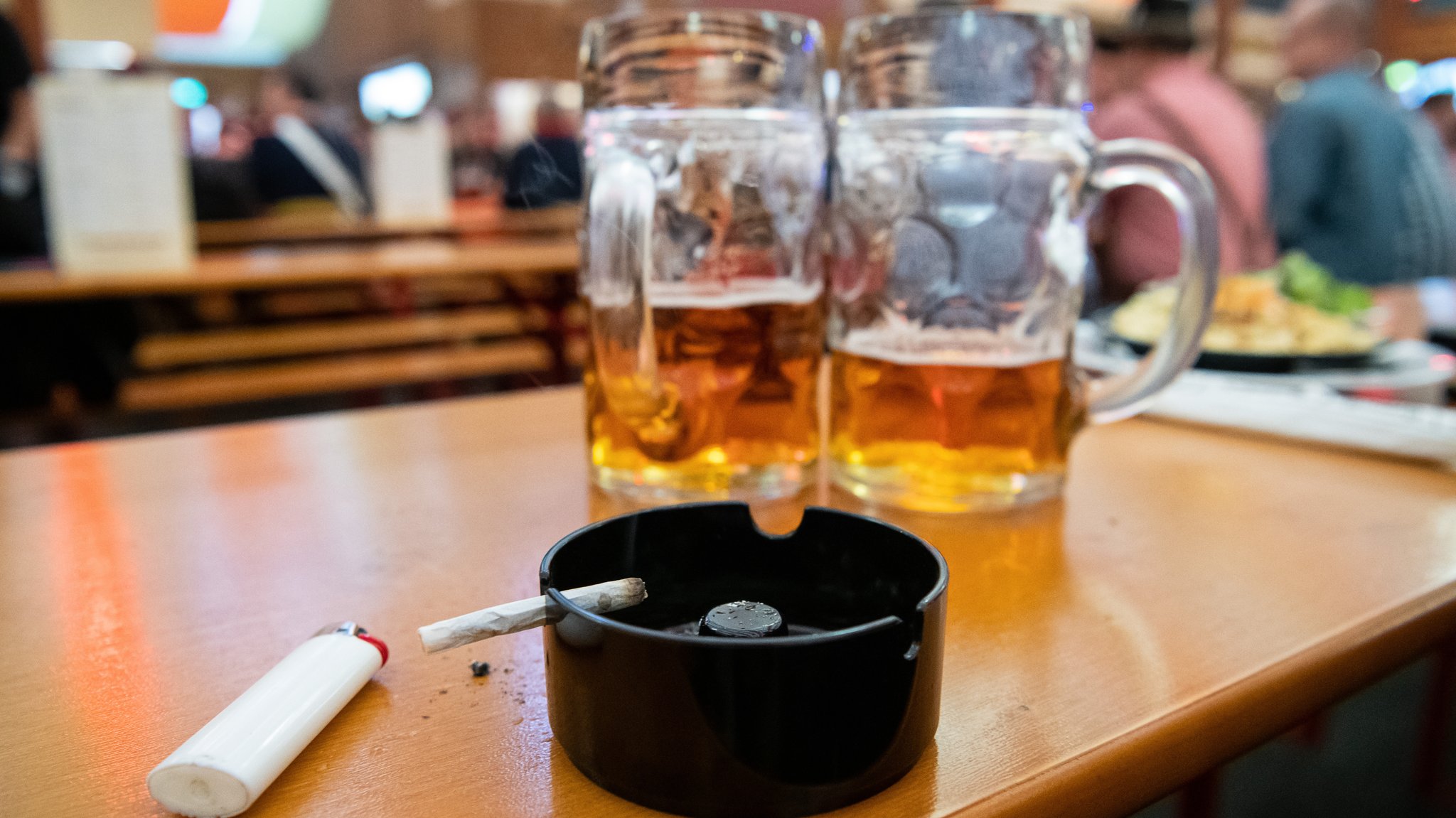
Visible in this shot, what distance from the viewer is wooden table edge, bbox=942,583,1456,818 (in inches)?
13.7

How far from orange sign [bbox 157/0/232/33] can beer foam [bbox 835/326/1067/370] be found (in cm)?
1064

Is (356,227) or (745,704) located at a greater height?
(356,227)

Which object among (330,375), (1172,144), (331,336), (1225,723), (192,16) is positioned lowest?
(330,375)

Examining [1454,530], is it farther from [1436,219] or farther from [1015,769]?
[1436,219]

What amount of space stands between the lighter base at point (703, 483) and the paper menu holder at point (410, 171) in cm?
320

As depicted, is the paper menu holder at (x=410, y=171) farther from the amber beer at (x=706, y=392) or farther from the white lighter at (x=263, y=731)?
the white lighter at (x=263, y=731)

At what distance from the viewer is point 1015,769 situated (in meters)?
0.35

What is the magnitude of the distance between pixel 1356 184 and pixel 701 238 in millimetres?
2945

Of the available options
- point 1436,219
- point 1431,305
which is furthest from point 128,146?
point 1436,219

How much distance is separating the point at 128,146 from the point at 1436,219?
3.45 meters

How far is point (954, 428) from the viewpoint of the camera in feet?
1.98

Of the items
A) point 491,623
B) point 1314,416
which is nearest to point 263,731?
point 491,623

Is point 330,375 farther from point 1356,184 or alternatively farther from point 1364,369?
point 1356,184

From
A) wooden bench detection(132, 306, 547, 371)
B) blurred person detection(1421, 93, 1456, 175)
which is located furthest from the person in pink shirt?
blurred person detection(1421, 93, 1456, 175)
